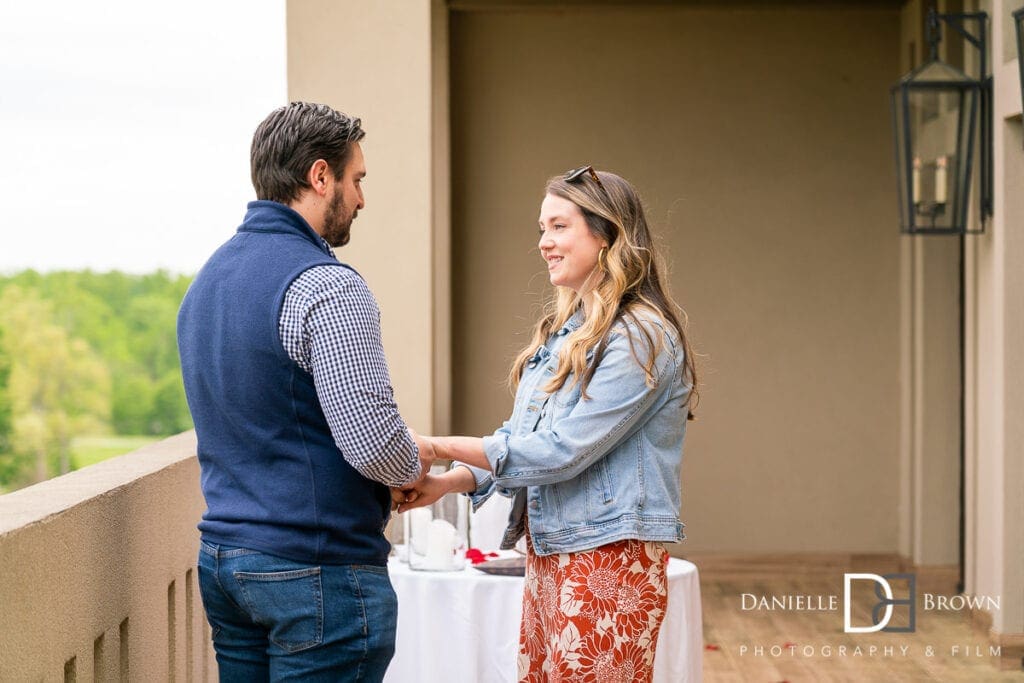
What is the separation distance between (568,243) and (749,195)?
5.39 metres

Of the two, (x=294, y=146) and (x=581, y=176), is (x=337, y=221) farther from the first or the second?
(x=581, y=176)

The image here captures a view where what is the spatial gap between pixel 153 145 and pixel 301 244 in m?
49.6

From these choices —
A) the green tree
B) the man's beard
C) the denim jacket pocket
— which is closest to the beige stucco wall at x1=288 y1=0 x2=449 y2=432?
the man's beard

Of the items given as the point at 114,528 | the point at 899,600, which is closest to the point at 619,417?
the point at 114,528

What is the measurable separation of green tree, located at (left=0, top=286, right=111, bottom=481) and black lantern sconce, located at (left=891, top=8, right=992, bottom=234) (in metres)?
47.9

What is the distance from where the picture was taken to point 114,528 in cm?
232

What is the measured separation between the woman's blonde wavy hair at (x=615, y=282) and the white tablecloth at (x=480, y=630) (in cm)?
Answer: 113

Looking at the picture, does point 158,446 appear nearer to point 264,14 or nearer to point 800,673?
point 800,673

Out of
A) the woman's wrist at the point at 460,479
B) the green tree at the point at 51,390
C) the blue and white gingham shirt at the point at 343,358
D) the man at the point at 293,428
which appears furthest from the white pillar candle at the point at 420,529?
the green tree at the point at 51,390

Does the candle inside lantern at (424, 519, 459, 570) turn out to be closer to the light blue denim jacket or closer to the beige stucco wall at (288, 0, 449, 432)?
the beige stucco wall at (288, 0, 449, 432)

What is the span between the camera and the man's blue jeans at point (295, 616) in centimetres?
195

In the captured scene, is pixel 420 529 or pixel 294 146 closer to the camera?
pixel 294 146

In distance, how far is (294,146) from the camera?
201 cm
